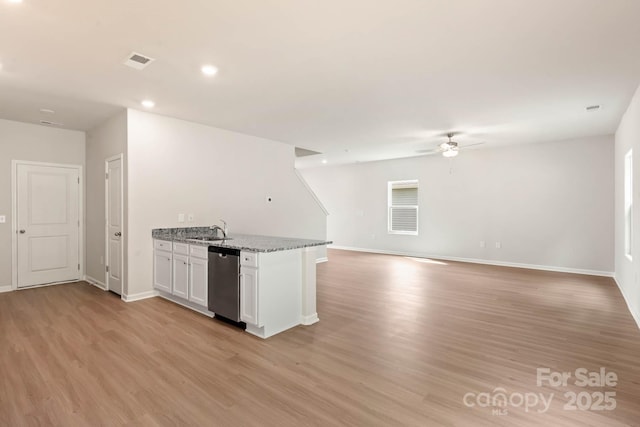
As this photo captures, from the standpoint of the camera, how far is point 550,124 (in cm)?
524

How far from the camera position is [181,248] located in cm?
411

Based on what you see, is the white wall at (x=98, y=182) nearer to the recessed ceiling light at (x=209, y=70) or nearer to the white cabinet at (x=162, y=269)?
the white cabinet at (x=162, y=269)

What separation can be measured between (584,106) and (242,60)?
14.8 feet

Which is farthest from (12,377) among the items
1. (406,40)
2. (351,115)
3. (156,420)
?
(351,115)

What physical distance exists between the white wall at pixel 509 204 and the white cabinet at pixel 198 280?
6296 mm

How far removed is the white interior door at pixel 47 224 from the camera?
505cm

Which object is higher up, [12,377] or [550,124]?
[550,124]

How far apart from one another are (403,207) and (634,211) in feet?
17.5

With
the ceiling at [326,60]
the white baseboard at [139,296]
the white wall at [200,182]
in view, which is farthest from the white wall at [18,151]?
the white baseboard at [139,296]

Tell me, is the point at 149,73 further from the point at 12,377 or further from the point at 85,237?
the point at 85,237

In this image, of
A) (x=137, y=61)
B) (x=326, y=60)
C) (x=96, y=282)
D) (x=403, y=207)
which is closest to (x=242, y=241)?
(x=137, y=61)

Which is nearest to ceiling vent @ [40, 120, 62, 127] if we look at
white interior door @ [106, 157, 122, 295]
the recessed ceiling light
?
white interior door @ [106, 157, 122, 295]

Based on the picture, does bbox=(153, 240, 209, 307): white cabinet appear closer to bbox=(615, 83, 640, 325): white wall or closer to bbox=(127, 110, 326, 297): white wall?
bbox=(127, 110, 326, 297): white wall

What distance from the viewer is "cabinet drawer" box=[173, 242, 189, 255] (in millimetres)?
4035
